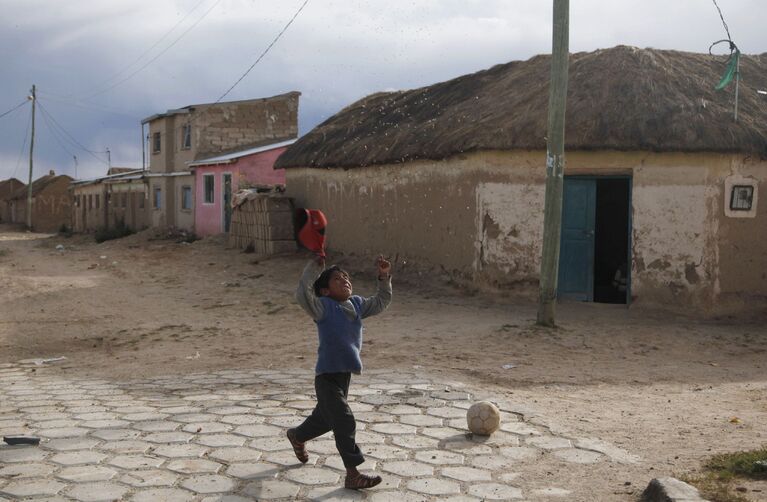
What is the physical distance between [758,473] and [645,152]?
7555mm

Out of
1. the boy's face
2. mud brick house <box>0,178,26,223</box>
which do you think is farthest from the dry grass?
mud brick house <box>0,178,26,223</box>

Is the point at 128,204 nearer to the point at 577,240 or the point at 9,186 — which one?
the point at 577,240

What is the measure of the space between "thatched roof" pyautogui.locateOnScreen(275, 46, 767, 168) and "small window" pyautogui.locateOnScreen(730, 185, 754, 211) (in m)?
0.51

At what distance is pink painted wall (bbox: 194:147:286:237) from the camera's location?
24.5 metres

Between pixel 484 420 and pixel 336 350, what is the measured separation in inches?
52.0

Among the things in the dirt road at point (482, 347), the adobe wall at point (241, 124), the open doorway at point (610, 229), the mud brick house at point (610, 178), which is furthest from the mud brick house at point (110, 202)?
the open doorway at point (610, 229)

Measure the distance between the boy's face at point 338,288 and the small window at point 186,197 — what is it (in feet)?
80.0

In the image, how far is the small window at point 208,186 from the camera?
26.2 metres

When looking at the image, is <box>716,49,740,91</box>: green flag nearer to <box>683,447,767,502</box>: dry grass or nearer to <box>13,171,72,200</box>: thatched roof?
<box>683,447,767,502</box>: dry grass

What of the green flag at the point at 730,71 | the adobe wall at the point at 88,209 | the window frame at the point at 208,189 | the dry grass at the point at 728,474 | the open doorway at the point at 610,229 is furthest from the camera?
the adobe wall at the point at 88,209

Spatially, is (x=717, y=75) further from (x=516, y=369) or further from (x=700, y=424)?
(x=700, y=424)

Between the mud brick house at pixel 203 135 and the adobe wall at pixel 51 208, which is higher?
the mud brick house at pixel 203 135

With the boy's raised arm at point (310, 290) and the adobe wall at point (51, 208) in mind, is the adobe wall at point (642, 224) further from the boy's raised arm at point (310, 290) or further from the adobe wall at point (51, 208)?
the adobe wall at point (51, 208)

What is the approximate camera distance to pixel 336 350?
434cm
